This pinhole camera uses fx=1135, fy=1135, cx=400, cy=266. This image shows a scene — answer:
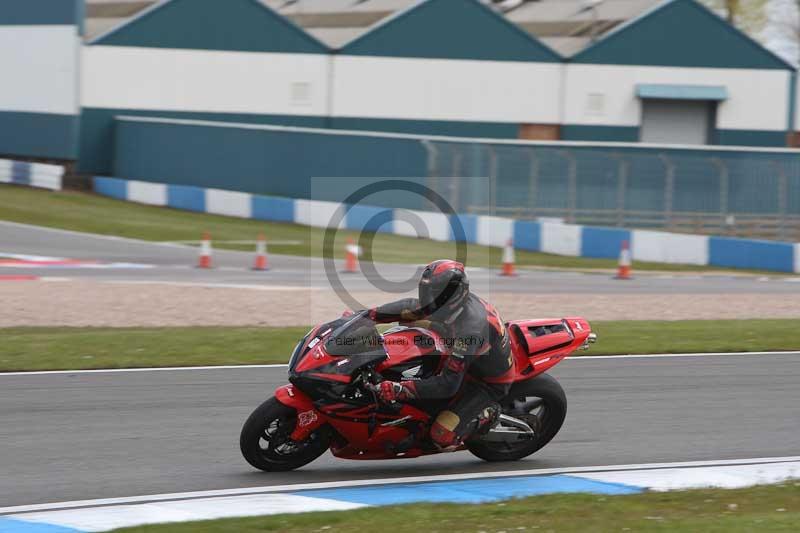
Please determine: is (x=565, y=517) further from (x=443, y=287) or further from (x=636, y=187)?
(x=636, y=187)

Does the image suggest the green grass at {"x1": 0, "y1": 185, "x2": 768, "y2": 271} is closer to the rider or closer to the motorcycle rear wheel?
the rider

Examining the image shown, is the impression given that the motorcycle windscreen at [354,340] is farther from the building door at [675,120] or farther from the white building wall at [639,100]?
the building door at [675,120]

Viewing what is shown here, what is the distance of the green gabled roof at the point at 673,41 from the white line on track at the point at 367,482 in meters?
32.0

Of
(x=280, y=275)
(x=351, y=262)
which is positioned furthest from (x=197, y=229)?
(x=280, y=275)

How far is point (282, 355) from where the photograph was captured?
12266 millimetres

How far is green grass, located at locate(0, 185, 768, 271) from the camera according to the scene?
24.7 metres

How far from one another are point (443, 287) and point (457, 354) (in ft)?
1.55

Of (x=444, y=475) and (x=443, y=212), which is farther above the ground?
(x=443, y=212)

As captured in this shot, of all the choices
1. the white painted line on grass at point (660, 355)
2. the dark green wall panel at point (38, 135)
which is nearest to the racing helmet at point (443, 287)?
the white painted line on grass at point (660, 355)

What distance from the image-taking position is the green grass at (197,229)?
2469cm

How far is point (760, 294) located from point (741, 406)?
32.3 ft

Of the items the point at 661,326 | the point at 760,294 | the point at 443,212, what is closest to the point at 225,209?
the point at 443,212

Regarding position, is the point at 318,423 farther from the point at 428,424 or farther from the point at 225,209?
the point at 225,209

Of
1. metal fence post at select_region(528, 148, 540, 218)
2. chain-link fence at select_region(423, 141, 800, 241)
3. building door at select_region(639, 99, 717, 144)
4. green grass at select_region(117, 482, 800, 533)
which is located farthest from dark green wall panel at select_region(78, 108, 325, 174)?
green grass at select_region(117, 482, 800, 533)
